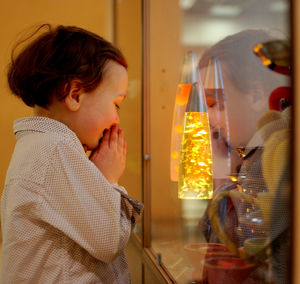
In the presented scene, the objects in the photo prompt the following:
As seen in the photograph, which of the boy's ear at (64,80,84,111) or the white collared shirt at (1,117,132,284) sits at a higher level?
the boy's ear at (64,80,84,111)

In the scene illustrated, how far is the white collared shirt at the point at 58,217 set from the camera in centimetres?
61

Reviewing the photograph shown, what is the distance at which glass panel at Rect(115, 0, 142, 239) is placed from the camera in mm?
1471

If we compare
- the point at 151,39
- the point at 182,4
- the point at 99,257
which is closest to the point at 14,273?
the point at 99,257

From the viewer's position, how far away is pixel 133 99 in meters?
1.56

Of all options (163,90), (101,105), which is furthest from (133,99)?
(101,105)

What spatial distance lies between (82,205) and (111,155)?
0.17m

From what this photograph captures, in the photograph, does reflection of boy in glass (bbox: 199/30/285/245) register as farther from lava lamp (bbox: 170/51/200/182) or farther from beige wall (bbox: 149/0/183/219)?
beige wall (bbox: 149/0/183/219)

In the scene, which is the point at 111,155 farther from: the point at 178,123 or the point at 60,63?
the point at 178,123

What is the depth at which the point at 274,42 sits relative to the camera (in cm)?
51

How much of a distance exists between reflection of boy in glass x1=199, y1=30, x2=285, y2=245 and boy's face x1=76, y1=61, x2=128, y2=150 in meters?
0.24

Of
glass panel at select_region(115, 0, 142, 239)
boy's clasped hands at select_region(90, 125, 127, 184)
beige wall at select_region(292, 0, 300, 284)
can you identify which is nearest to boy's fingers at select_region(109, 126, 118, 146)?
boy's clasped hands at select_region(90, 125, 127, 184)

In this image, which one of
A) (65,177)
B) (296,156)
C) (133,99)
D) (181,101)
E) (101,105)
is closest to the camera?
(296,156)

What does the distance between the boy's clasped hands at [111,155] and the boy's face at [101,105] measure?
31mm

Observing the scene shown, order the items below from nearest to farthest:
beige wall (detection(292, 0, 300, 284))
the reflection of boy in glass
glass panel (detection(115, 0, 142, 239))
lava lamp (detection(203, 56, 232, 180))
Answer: beige wall (detection(292, 0, 300, 284)) < the reflection of boy in glass < lava lamp (detection(203, 56, 232, 180)) < glass panel (detection(115, 0, 142, 239))
